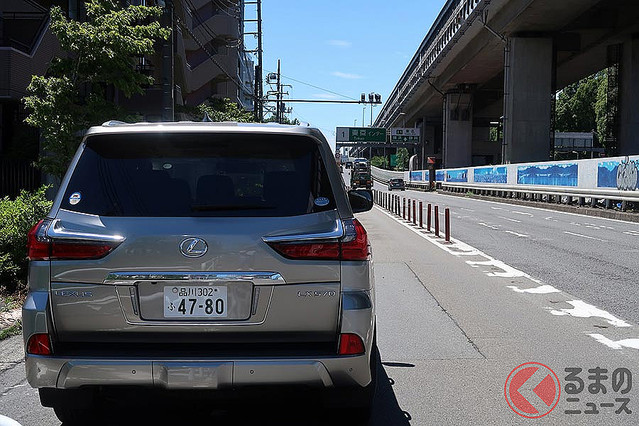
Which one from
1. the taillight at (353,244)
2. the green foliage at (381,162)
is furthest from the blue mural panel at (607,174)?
the green foliage at (381,162)

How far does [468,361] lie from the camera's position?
636 cm

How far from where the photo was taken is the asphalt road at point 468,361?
193 inches

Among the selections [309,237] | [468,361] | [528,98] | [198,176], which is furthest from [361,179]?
[309,237]

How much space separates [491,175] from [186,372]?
47966mm

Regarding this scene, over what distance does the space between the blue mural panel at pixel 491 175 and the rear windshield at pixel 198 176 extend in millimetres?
43238

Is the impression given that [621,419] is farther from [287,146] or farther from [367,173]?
[367,173]

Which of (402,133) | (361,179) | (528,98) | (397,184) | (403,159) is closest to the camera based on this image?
(528,98)

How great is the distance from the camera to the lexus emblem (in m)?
3.82

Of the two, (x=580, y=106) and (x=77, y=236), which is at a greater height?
(x=580, y=106)

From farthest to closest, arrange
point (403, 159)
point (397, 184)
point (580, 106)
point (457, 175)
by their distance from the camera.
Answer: point (403, 159)
point (580, 106)
point (397, 184)
point (457, 175)

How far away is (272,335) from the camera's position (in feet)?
12.6

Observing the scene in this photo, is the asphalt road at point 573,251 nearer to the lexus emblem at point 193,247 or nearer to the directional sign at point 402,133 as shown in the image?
the lexus emblem at point 193,247

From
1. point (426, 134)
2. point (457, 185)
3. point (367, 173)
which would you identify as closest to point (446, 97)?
point (367, 173)

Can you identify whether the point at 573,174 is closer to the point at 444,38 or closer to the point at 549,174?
the point at 549,174
